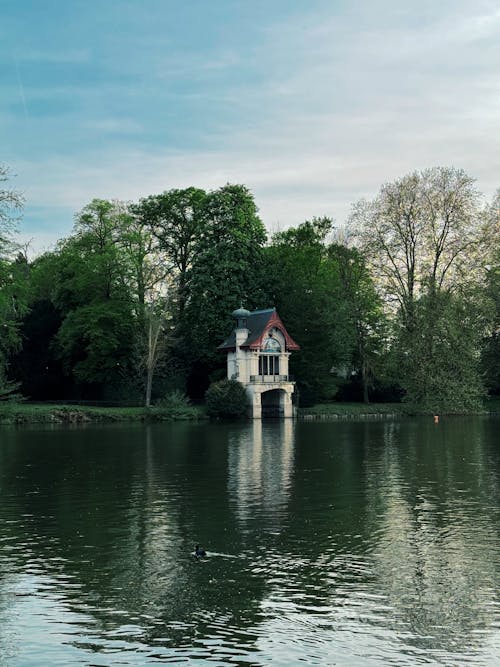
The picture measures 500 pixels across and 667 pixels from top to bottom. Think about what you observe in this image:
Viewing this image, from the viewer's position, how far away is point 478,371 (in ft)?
252

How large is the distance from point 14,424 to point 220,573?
49.0 metres

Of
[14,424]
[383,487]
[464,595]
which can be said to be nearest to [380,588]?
[464,595]

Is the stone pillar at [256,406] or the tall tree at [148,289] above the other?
the tall tree at [148,289]

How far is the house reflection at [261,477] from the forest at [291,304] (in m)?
26.2

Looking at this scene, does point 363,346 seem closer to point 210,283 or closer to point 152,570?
point 210,283

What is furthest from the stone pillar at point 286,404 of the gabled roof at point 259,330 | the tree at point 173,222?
the tree at point 173,222

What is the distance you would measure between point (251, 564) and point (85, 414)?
5114cm

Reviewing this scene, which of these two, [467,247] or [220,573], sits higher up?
[467,247]

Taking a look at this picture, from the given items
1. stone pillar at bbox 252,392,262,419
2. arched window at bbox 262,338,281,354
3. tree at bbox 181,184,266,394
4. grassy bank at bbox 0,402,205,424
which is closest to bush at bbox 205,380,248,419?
→ stone pillar at bbox 252,392,262,419

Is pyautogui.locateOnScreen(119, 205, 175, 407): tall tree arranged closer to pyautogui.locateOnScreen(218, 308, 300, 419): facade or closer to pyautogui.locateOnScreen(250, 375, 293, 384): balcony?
pyautogui.locateOnScreen(218, 308, 300, 419): facade

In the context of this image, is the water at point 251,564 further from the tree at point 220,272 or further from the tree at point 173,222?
the tree at point 173,222

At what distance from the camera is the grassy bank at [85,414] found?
6156 cm

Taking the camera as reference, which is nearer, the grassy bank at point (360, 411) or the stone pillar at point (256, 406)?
the stone pillar at point (256, 406)

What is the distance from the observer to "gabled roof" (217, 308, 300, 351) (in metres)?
69.8
